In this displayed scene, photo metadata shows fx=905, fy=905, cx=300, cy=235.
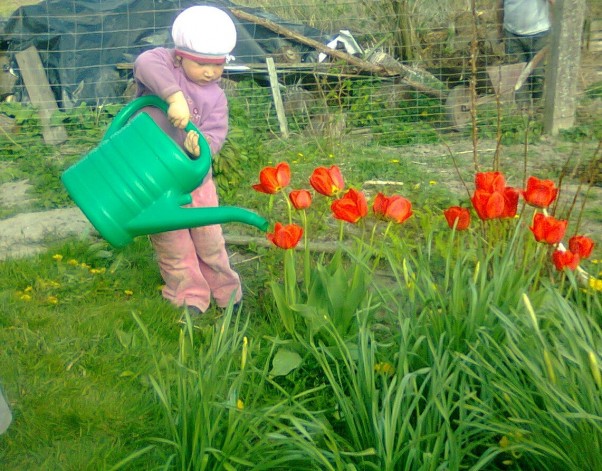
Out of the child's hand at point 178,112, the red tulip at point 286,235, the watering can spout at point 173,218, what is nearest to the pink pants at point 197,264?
the child's hand at point 178,112

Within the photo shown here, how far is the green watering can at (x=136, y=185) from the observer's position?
2734mm

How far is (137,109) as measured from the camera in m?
3.17

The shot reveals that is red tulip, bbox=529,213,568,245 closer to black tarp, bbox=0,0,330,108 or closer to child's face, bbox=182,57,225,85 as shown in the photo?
child's face, bbox=182,57,225,85

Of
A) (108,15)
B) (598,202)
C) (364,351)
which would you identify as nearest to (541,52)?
(598,202)

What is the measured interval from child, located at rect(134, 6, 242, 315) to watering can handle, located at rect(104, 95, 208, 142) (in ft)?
0.09

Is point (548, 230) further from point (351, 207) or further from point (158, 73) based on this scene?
point (158, 73)

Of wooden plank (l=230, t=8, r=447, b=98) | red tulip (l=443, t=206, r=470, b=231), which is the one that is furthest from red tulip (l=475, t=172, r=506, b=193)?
wooden plank (l=230, t=8, r=447, b=98)

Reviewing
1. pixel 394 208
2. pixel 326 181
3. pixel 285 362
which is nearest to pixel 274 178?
pixel 326 181

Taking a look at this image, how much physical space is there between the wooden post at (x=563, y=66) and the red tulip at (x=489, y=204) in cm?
402

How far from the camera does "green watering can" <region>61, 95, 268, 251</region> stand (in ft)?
8.97

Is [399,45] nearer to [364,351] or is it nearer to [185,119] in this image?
[185,119]

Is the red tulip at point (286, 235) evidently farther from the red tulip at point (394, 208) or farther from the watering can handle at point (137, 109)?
the watering can handle at point (137, 109)

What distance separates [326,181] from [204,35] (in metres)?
0.77

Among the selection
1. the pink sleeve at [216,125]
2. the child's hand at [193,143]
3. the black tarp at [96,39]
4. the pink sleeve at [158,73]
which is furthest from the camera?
the black tarp at [96,39]
